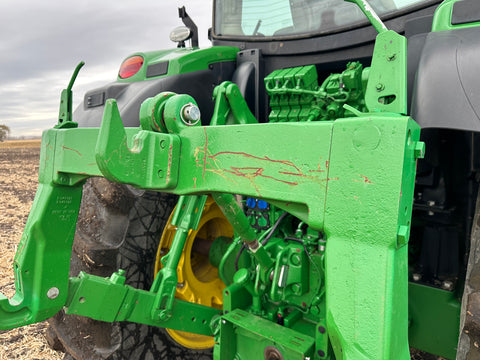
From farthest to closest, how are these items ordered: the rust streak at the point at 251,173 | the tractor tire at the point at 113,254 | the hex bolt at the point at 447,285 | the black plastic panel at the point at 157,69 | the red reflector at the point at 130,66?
the red reflector at the point at 130,66 → the black plastic panel at the point at 157,69 → the tractor tire at the point at 113,254 → the hex bolt at the point at 447,285 → the rust streak at the point at 251,173

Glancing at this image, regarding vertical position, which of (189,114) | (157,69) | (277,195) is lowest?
(277,195)

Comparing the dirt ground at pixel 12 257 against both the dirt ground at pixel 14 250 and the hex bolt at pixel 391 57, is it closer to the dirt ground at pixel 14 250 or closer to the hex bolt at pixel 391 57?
the dirt ground at pixel 14 250

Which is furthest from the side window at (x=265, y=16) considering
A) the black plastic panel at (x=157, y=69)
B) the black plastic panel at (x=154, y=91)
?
the black plastic panel at (x=157, y=69)

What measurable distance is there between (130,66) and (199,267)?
45.1 inches

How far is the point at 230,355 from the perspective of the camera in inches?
66.3

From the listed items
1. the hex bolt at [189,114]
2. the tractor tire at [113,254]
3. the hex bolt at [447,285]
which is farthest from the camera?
the tractor tire at [113,254]

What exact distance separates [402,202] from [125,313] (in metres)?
1.10

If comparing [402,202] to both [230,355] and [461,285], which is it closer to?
[461,285]

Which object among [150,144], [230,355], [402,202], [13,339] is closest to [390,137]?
[402,202]

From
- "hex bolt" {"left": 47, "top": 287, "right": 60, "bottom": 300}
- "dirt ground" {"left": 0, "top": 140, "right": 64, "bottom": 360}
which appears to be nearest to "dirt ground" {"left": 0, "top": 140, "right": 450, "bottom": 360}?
"dirt ground" {"left": 0, "top": 140, "right": 64, "bottom": 360}

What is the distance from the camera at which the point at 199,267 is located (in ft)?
7.10

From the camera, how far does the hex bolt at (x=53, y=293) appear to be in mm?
1352

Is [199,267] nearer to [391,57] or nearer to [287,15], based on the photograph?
[287,15]

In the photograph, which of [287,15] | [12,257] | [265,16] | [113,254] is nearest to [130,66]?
[265,16]
